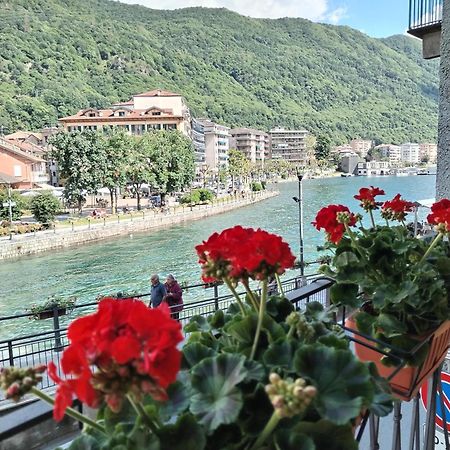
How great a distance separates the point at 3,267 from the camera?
23609 millimetres

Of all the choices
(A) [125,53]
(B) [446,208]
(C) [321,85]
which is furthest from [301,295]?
(C) [321,85]

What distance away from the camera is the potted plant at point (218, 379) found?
0.48m

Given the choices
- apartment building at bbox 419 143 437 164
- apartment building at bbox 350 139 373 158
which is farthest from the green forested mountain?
apartment building at bbox 419 143 437 164

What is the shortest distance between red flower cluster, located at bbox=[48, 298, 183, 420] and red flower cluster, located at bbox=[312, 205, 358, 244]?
913 millimetres

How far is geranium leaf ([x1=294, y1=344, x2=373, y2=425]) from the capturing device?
0.59m

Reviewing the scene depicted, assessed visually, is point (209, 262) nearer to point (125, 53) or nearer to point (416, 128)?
point (125, 53)

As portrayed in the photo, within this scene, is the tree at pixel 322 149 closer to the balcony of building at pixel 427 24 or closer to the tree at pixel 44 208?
the tree at pixel 44 208

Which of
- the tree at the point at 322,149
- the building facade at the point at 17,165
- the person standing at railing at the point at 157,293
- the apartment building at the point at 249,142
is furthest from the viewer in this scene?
the tree at the point at 322,149

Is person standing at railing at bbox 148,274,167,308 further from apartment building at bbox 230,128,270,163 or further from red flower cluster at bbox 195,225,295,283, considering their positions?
apartment building at bbox 230,128,270,163

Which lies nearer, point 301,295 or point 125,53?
point 301,295

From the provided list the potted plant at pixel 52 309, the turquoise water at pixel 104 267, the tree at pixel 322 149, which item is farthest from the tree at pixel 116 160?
the tree at pixel 322 149

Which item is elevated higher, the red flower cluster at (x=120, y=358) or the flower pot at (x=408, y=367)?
the red flower cluster at (x=120, y=358)

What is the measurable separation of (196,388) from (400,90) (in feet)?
559

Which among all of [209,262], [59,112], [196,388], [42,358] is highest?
[59,112]
